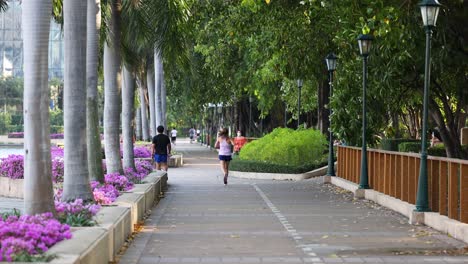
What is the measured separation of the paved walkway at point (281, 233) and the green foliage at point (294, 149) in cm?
1083

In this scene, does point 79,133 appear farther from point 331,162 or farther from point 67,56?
point 331,162

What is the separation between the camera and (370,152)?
22.7 m

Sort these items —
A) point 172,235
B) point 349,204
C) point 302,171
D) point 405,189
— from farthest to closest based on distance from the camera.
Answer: point 302,171 → point 349,204 → point 405,189 → point 172,235

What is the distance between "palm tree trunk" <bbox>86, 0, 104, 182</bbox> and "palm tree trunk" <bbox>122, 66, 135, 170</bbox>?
20.2ft

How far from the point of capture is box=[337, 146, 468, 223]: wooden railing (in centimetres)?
1426

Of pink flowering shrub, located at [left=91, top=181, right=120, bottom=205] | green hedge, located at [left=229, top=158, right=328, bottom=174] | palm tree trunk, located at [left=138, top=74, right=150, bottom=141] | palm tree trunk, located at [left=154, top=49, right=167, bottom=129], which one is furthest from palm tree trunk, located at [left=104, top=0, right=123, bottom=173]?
palm tree trunk, located at [left=138, top=74, right=150, bottom=141]

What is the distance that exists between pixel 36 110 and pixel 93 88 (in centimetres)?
686

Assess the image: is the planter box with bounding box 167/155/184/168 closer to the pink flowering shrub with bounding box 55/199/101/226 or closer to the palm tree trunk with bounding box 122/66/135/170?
the palm tree trunk with bounding box 122/66/135/170

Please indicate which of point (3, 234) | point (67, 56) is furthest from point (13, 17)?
point (3, 234)

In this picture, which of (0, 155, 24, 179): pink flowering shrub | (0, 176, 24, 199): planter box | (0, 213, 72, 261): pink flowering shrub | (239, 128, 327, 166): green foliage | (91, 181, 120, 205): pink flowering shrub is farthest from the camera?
(239, 128, 327, 166): green foliage

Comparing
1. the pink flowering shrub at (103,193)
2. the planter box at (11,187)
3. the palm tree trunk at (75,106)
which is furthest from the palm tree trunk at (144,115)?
the palm tree trunk at (75,106)

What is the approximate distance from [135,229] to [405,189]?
239 inches

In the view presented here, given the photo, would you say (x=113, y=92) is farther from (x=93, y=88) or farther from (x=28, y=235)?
(x=28, y=235)

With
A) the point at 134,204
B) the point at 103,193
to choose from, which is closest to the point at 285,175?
the point at 103,193
